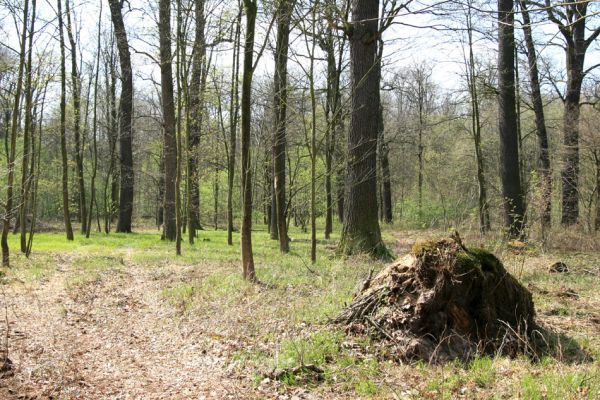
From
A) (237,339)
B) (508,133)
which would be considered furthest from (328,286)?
(508,133)

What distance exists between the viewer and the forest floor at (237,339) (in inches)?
170

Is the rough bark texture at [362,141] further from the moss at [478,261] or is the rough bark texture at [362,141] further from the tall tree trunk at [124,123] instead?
the tall tree trunk at [124,123]

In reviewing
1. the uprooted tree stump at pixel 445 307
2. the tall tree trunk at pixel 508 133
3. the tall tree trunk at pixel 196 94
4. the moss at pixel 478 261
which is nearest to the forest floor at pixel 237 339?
the uprooted tree stump at pixel 445 307

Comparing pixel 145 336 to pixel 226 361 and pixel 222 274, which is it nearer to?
pixel 226 361

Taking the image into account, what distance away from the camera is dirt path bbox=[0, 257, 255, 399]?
4.70 metres

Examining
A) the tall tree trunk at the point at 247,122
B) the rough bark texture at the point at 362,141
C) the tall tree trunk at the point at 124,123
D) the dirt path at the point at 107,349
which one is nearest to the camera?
the dirt path at the point at 107,349

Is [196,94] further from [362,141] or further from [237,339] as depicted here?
[237,339]

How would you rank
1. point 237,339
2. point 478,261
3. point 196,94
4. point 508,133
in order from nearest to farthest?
point 478,261 → point 237,339 → point 508,133 → point 196,94

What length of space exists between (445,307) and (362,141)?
662cm

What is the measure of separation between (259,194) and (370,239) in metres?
22.1

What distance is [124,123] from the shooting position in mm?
24188

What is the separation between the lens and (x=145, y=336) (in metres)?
6.62

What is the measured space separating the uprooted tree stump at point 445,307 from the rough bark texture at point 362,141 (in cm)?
533

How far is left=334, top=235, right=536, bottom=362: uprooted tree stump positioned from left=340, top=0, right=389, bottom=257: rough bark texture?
5326 millimetres
